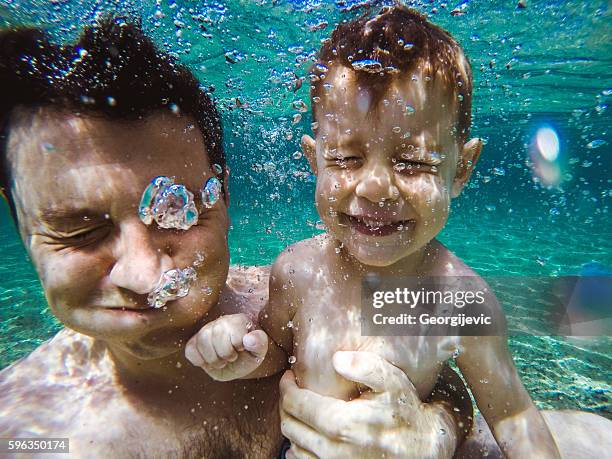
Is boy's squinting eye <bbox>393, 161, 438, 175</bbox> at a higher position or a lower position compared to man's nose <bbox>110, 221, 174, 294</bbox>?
higher

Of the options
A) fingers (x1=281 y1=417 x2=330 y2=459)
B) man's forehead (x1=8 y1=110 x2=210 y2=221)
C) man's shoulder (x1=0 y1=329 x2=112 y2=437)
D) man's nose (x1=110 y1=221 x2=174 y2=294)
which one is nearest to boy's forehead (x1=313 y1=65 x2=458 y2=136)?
man's forehead (x1=8 y1=110 x2=210 y2=221)

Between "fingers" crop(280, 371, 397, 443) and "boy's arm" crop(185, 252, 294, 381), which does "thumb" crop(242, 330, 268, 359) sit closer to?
"boy's arm" crop(185, 252, 294, 381)

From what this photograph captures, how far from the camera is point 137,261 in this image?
1590 millimetres

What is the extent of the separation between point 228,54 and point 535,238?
523 inches

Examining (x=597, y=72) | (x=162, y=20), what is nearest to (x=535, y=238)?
(x=597, y=72)

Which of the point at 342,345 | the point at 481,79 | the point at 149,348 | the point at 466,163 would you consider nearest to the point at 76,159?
the point at 149,348

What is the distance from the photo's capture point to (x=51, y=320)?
5.93 meters

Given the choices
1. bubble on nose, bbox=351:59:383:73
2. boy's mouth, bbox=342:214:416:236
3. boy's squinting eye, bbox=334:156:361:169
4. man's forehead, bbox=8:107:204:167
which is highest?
bubble on nose, bbox=351:59:383:73

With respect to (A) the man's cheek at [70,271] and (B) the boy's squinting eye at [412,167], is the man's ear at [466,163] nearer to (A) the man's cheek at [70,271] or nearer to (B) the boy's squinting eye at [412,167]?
(B) the boy's squinting eye at [412,167]

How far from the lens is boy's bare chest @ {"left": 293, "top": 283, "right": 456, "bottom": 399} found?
2.06 meters

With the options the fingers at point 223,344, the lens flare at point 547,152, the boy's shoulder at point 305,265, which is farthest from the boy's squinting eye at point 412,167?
the lens flare at point 547,152

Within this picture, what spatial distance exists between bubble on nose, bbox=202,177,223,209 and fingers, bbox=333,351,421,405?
1021 millimetres

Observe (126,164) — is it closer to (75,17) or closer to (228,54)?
(75,17)

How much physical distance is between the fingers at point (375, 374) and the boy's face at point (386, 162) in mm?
495
